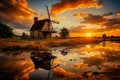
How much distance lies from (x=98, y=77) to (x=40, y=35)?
41.8 meters

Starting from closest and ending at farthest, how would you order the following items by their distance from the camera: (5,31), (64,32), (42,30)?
(5,31) → (42,30) → (64,32)

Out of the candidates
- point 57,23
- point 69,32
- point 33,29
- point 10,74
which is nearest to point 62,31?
point 69,32

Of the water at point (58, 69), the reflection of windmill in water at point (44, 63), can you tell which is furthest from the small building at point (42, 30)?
the water at point (58, 69)

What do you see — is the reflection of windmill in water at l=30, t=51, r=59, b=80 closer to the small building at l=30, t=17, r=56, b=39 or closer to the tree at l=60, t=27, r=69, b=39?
the small building at l=30, t=17, r=56, b=39

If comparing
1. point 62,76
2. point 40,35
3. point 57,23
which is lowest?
point 62,76

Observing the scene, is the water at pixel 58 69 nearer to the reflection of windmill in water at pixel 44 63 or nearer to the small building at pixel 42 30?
the reflection of windmill in water at pixel 44 63

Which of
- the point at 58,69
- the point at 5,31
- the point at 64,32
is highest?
the point at 64,32

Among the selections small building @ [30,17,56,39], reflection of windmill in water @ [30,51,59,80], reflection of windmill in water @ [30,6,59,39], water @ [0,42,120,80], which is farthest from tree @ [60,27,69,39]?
water @ [0,42,120,80]

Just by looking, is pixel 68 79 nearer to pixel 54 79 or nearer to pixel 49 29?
pixel 54 79

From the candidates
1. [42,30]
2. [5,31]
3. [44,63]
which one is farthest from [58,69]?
[5,31]

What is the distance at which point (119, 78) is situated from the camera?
10836 mm

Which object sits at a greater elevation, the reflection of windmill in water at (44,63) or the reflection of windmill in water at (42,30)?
the reflection of windmill in water at (42,30)

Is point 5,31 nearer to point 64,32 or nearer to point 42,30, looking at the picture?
point 42,30

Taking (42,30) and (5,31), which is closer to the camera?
(5,31)
